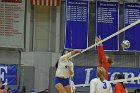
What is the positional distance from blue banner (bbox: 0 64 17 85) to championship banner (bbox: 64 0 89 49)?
260 cm

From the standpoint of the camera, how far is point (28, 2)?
1731 cm

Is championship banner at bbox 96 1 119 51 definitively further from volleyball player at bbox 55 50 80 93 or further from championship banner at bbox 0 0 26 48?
volleyball player at bbox 55 50 80 93

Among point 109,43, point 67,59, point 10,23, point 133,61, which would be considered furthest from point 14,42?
point 67,59

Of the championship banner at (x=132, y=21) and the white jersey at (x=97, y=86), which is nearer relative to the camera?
the white jersey at (x=97, y=86)

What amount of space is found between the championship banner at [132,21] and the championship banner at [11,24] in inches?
193

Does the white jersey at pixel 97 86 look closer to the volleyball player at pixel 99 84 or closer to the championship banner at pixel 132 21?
the volleyball player at pixel 99 84

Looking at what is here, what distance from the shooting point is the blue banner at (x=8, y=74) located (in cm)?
1647

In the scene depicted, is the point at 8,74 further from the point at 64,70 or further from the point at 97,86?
the point at 97,86

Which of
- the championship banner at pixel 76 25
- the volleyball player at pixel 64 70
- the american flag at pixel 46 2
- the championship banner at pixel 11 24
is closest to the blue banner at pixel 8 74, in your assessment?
the championship banner at pixel 11 24

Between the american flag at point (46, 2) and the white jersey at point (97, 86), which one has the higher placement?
the american flag at point (46, 2)

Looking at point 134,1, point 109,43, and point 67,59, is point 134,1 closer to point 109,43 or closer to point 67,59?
point 109,43

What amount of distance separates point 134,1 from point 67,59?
10262mm

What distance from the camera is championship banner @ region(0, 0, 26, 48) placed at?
1681 cm

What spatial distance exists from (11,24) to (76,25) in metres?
3.00
